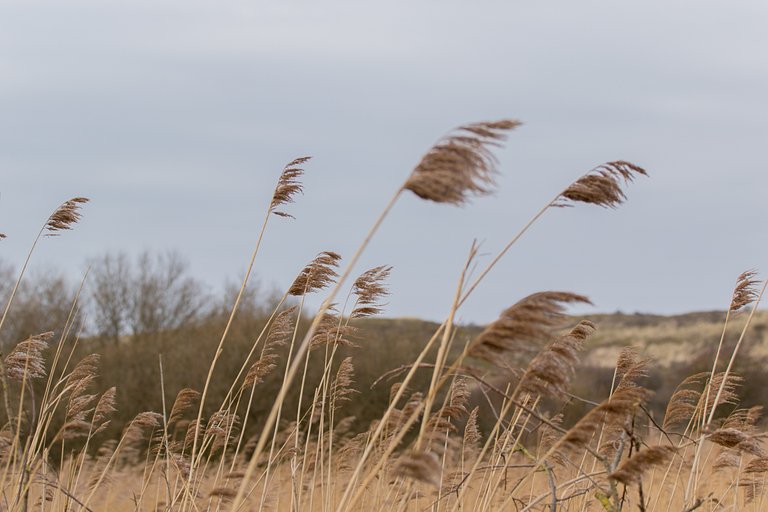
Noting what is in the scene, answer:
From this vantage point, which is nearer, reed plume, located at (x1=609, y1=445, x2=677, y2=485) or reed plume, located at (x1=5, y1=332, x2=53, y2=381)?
reed plume, located at (x1=609, y1=445, x2=677, y2=485)

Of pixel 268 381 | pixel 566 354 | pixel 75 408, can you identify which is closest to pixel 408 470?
pixel 566 354

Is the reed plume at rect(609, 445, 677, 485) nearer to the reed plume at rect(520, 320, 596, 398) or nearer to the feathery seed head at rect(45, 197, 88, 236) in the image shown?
the reed plume at rect(520, 320, 596, 398)

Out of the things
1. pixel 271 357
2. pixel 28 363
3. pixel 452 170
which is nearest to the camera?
pixel 452 170

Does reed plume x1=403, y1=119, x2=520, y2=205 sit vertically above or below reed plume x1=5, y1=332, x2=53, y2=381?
above

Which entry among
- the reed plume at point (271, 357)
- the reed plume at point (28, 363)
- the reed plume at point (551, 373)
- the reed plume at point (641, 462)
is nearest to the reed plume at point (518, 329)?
the reed plume at point (551, 373)

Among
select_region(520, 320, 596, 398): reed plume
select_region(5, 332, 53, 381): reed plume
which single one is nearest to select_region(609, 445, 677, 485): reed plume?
select_region(520, 320, 596, 398): reed plume

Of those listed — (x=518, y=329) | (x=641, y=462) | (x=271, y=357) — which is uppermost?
(x=518, y=329)

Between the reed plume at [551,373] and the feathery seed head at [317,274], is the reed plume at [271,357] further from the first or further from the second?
the reed plume at [551,373]

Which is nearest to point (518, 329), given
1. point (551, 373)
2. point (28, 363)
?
point (551, 373)

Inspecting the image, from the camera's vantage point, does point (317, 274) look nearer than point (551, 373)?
No

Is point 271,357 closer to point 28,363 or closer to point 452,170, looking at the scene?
point 28,363

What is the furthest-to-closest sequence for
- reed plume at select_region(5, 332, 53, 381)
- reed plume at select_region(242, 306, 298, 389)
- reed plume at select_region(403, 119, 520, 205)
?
reed plume at select_region(242, 306, 298, 389)
reed plume at select_region(5, 332, 53, 381)
reed plume at select_region(403, 119, 520, 205)

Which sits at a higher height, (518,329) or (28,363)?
(518,329)

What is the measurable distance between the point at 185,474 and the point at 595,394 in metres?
25.3
